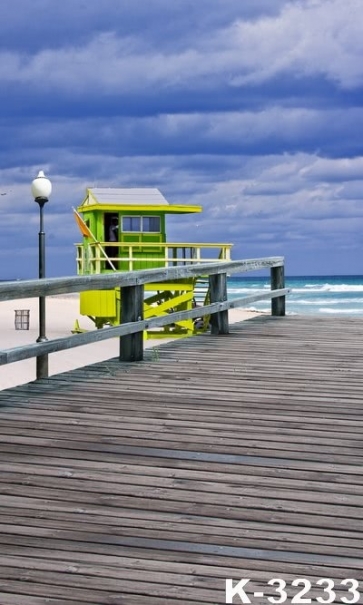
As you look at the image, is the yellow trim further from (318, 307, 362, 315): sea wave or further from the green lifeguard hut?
(318, 307, 362, 315): sea wave

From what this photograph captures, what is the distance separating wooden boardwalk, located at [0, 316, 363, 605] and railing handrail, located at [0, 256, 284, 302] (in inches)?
30.0

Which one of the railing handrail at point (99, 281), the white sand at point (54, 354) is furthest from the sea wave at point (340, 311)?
the railing handrail at point (99, 281)

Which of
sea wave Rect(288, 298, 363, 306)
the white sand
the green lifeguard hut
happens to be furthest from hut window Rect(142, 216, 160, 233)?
sea wave Rect(288, 298, 363, 306)

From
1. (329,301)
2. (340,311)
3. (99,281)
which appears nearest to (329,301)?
(329,301)

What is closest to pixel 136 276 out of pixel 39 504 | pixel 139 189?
pixel 39 504

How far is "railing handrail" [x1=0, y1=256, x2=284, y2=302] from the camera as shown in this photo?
21.2 ft

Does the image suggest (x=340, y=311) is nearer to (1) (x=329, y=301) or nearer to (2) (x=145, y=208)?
(1) (x=329, y=301)

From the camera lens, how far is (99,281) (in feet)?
25.7

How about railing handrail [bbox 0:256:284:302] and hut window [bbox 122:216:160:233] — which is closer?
railing handrail [bbox 0:256:284:302]

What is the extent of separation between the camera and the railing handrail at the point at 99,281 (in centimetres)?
647

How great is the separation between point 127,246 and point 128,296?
20.2 m

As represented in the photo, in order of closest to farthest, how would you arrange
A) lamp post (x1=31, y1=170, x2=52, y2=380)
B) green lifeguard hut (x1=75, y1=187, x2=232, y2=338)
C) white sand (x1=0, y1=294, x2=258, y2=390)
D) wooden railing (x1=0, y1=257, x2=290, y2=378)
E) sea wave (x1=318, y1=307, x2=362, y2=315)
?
wooden railing (x1=0, y1=257, x2=290, y2=378) < lamp post (x1=31, y1=170, x2=52, y2=380) < white sand (x1=0, y1=294, x2=258, y2=390) < green lifeguard hut (x1=75, y1=187, x2=232, y2=338) < sea wave (x1=318, y1=307, x2=362, y2=315)

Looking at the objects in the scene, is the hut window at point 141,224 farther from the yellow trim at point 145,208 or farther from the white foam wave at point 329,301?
the white foam wave at point 329,301

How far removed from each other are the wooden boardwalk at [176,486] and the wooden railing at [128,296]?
1.18 ft
